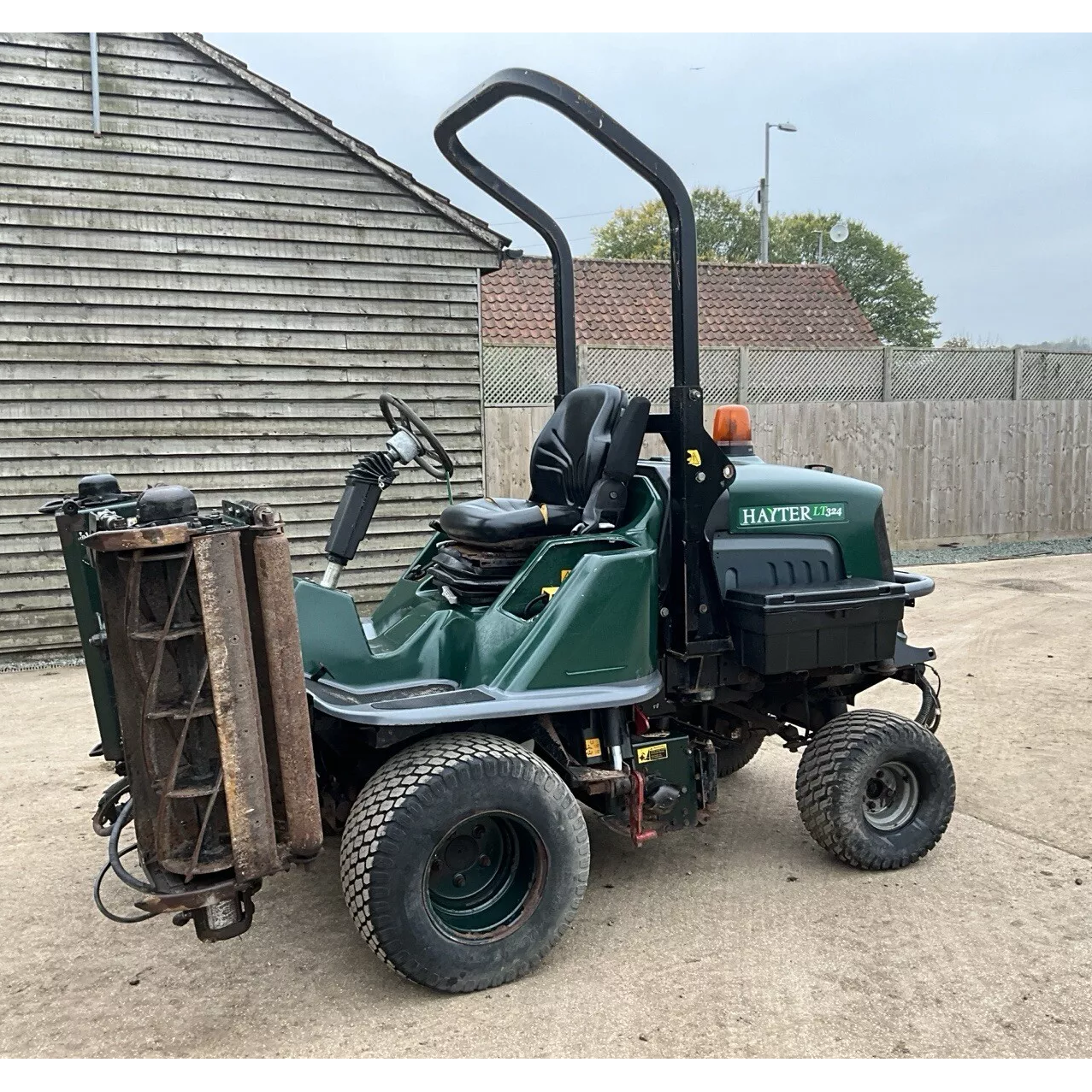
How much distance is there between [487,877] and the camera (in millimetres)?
3291

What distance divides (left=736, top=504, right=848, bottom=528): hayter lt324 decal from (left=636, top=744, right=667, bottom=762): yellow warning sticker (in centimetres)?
89

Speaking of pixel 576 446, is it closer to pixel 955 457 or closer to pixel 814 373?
pixel 814 373

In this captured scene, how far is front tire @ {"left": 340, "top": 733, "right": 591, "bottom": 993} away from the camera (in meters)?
2.92

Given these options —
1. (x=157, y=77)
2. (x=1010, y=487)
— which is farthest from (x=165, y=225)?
(x=1010, y=487)

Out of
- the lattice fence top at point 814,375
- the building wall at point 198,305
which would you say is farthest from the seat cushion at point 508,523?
the lattice fence top at point 814,375

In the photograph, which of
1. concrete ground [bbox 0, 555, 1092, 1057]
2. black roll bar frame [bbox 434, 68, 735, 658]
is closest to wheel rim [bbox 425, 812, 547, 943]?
concrete ground [bbox 0, 555, 1092, 1057]

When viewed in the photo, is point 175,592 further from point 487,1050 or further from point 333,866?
point 333,866

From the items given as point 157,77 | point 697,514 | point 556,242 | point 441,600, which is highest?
point 157,77

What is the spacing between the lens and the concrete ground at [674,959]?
279cm

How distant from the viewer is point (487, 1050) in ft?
8.96

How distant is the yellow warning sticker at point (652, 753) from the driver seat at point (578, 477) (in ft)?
2.76

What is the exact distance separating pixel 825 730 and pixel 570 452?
4.90 feet

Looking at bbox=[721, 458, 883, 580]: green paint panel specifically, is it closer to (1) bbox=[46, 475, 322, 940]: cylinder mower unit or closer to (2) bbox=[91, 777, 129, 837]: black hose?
(1) bbox=[46, 475, 322, 940]: cylinder mower unit

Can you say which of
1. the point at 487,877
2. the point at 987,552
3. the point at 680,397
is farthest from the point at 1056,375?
the point at 487,877
